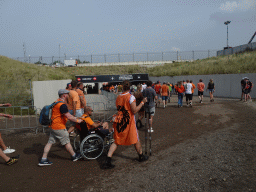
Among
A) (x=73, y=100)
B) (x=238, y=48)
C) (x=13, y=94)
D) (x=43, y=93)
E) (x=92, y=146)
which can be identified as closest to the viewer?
(x=92, y=146)

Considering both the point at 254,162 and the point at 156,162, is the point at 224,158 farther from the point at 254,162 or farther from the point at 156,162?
the point at 156,162

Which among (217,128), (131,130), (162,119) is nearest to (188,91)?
(162,119)

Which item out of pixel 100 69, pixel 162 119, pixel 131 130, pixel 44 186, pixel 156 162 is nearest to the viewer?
pixel 44 186

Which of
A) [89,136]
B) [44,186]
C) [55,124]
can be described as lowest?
[44,186]

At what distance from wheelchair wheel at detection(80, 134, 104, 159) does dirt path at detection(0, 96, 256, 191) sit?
23cm

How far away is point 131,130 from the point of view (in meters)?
4.42

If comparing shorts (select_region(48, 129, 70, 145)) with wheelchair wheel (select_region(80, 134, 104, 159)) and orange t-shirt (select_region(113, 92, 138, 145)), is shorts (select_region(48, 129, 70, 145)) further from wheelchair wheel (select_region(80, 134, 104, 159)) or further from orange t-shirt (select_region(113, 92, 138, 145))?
orange t-shirt (select_region(113, 92, 138, 145))

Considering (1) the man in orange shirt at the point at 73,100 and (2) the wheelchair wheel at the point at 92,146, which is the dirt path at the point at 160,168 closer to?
(2) the wheelchair wheel at the point at 92,146

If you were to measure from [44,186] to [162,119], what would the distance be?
6.73 m

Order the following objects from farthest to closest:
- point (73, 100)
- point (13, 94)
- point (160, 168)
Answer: point (13, 94), point (73, 100), point (160, 168)

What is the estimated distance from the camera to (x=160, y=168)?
440 cm

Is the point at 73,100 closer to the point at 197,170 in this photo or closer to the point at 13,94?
the point at 197,170

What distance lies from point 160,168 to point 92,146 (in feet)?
5.74

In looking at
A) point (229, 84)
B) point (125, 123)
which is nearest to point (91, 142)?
point (125, 123)
